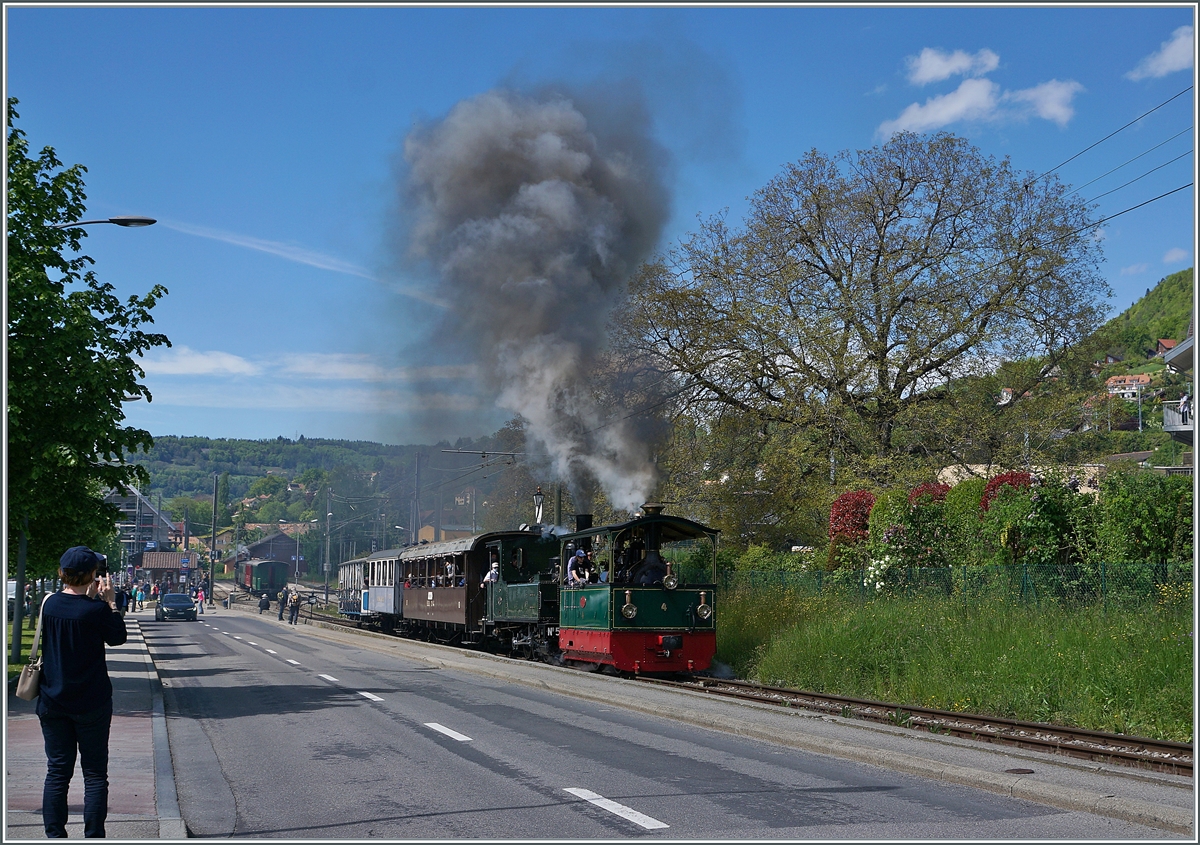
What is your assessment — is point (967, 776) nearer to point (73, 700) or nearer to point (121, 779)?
point (73, 700)

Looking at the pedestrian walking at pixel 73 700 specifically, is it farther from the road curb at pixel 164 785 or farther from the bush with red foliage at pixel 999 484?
the bush with red foliage at pixel 999 484

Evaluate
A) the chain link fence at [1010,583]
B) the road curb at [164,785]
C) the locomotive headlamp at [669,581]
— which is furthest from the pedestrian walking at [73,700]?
the locomotive headlamp at [669,581]

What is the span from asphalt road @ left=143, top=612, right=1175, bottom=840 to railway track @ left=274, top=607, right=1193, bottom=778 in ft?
7.71

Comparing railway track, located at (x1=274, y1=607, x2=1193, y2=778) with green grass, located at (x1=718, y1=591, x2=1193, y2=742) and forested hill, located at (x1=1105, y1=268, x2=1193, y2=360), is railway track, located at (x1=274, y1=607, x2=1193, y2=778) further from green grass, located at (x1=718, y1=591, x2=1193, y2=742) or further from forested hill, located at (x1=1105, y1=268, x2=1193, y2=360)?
forested hill, located at (x1=1105, y1=268, x2=1193, y2=360)

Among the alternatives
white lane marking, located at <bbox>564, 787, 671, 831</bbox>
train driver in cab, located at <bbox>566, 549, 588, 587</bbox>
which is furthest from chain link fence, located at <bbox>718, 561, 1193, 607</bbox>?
white lane marking, located at <bbox>564, 787, 671, 831</bbox>

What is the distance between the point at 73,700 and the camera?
643 centimetres

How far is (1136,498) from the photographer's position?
16672mm

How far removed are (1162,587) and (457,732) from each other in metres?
9.22

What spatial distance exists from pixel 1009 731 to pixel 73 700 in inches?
382

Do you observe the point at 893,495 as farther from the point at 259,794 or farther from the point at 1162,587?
the point at 259,794

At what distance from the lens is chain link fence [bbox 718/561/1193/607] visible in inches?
575

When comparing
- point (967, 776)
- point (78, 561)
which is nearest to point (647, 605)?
point (967, 776)

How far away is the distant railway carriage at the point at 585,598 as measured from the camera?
1894 centimetres

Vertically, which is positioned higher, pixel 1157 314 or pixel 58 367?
pixel 1157 314
